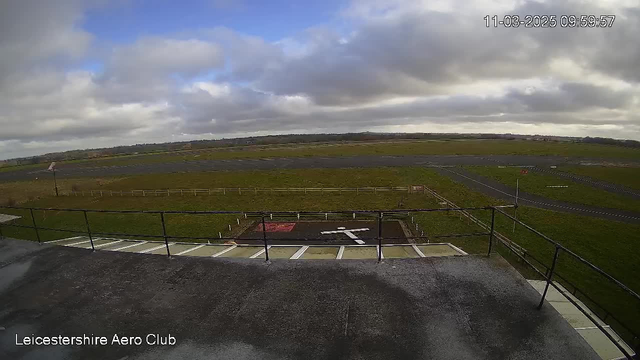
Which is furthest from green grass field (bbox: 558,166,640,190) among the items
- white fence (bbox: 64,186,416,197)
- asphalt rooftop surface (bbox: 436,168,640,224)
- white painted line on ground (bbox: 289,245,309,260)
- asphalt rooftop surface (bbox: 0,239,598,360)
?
asphalt rooftop surface (bbox: 0,239,598,360)

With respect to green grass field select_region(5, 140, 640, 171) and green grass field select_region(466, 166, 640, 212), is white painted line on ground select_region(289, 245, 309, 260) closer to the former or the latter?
green grass field select_region(466, 166, 640, 212)

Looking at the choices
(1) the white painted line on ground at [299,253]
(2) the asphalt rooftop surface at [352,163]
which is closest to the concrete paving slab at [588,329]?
(1) the white painted line on ground at [299,253]

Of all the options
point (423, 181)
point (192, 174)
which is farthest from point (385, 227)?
point (192, 174)

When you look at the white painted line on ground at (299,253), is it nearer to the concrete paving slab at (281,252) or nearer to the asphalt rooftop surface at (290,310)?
the concrete paving slab at (281,252)

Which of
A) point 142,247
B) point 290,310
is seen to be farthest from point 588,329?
point 142,247

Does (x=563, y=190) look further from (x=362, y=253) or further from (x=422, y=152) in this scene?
(x=422, y=152)

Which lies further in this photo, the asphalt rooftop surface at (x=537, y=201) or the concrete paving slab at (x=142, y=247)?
the asphalt rooftop surface at (x=537, y=201)
